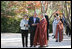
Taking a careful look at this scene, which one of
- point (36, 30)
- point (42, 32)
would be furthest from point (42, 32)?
point (36, 30)

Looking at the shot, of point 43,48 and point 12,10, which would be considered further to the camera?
point 12,10

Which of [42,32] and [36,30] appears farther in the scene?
[36,30]

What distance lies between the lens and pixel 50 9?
24.9 meters

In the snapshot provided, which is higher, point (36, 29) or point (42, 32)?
point (36, 29)

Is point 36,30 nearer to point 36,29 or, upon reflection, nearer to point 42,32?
point 36,29

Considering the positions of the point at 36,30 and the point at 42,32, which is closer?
the point at 42,32

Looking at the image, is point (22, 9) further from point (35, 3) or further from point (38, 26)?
point (38, 26)

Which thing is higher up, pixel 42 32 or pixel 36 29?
pixel 36 29

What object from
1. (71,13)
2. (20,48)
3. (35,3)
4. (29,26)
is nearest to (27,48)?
(20,48)

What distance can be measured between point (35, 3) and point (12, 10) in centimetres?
262

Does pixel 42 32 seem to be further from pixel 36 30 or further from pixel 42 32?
pixel 36 30

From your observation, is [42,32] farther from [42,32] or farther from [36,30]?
[36,30]

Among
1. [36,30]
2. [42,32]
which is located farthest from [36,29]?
[42,32]

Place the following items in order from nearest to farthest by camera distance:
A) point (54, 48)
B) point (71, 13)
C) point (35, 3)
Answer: point (54, 48), point (71, 13), point (35, 3)
